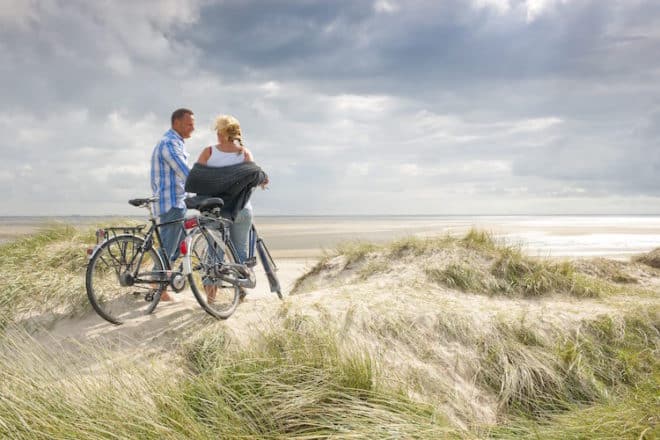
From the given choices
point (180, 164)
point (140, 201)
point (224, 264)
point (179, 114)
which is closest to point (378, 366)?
point (224, 264)

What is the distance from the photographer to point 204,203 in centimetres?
531

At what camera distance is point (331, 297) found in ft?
19.4

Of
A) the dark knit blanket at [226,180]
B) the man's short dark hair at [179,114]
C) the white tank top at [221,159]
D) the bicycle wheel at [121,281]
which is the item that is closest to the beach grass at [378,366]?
the bicycle wheel at [121,281]

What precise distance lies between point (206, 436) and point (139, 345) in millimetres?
2110

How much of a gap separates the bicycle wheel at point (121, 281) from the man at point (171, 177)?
41 centimetres

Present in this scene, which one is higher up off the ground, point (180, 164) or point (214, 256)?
point (180, 164)

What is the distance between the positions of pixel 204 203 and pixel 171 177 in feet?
2.49

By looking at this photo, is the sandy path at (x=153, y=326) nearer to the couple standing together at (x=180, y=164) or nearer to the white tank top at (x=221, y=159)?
the couple standing together at (x=180, y=164)

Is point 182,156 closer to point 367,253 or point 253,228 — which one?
point 253,228

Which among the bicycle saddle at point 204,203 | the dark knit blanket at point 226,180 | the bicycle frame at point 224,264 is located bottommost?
the bicycle frame at point 224,264

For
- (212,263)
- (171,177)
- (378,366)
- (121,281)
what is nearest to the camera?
(378,366)

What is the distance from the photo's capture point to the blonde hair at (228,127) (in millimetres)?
5566

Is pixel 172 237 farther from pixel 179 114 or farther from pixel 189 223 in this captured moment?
pixel 179 114

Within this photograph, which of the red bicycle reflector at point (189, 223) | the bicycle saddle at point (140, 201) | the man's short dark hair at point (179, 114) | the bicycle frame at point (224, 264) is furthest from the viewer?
the man's short dark hair at point (179, 114)
